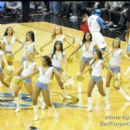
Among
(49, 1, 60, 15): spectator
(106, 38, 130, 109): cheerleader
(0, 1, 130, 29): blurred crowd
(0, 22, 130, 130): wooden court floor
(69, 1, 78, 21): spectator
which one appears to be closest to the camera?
(0, 22, 130, 130): wooden court floor

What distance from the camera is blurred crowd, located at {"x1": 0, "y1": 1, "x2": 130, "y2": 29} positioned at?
19134 mm

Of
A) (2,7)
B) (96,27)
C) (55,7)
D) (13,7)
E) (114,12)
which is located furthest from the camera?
(55,7)

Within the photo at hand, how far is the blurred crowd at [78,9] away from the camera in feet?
62.8

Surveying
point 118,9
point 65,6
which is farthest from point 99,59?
point 65,6

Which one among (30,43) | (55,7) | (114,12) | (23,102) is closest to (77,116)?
(23,102)

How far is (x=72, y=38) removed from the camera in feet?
55.4

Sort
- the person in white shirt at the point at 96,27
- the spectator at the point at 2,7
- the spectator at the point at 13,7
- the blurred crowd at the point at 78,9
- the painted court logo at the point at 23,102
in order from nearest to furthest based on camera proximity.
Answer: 1. the painted court logo at the point at 23,102
2. the person in white shirt at the point at 96,27
3. the blurred crowd at the point at 78,9
4. the spectator at the point at 2,7
5. the spectator at the point at 13,7

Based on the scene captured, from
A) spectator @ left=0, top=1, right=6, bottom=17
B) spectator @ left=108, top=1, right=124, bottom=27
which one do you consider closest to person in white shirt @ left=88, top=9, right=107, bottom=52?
spectator @ left=108, top=1, right=124, bottom=27

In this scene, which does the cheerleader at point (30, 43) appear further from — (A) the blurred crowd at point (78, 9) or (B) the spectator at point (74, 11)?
(B) the spectator at point (74, 11)

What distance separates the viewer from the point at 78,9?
21656 mm

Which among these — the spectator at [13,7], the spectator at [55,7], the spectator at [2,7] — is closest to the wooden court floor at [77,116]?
the spectator at [2,7]

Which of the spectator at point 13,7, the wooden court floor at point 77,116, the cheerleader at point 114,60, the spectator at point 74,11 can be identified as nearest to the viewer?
the wooden court floor at point 77,116

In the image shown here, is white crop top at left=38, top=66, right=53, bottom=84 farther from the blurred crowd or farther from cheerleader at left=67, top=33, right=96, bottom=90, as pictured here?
the blurred crowd

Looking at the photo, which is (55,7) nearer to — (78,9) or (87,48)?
(78,9)
